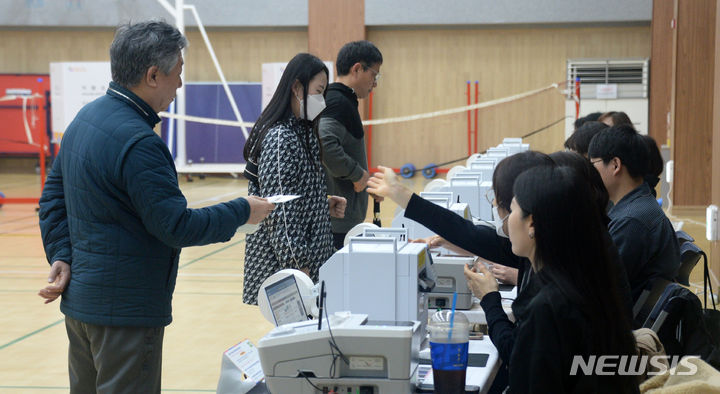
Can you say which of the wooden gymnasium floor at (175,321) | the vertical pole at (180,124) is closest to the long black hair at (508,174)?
the wooden gymnasium floor at (175,321)

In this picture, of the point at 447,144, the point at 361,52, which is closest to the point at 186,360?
the point at 361,52

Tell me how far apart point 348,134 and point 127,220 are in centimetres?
225

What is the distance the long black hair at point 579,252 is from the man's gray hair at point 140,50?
106cm

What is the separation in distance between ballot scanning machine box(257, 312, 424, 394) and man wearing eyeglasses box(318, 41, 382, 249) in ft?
6.83

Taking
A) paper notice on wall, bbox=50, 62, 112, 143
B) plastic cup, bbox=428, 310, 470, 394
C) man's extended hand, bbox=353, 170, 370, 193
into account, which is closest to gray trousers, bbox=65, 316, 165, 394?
plastic cup, bbox=428, 310, 470, 394

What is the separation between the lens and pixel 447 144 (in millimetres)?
15414

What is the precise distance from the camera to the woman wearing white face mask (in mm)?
3051

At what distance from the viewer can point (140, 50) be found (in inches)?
86.4

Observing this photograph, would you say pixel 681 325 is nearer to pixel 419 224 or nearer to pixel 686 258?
pixel 686 258

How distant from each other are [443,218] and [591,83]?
12.2 m

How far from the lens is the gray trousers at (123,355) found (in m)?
2.19

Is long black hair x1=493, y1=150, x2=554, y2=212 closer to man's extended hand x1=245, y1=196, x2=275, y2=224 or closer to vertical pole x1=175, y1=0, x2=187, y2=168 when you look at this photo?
man's extended hand x1=245, y1=196, x2=275, y2=224

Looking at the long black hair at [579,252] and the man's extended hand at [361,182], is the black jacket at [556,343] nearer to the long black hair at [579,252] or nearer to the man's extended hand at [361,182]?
the long black hair at [579,252]

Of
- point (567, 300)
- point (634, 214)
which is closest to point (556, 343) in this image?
point (567, 300)
